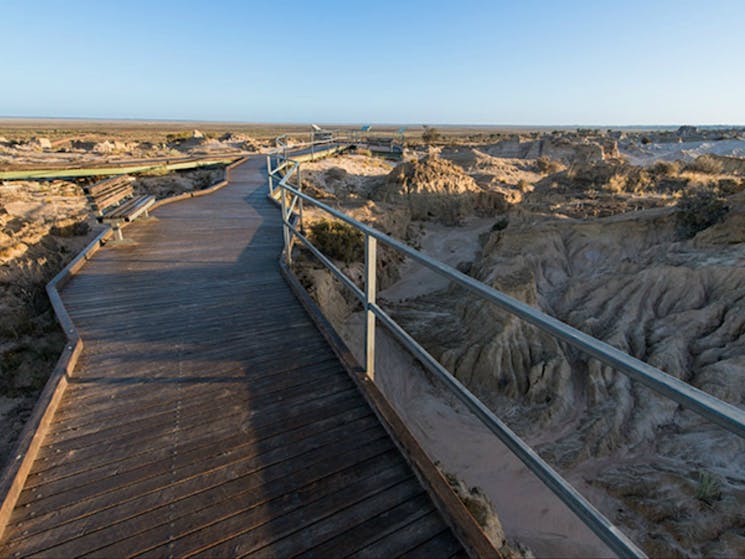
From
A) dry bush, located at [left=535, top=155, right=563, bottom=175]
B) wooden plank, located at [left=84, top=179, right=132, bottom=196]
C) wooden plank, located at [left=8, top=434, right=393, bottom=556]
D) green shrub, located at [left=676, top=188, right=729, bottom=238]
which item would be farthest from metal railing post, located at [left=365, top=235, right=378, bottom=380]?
dry bush, located at [left=535, top=155, right=563, bottom=175]

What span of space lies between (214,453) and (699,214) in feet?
51.5

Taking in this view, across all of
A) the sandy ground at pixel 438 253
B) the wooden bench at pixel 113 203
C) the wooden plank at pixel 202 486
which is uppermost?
the wooden bench at pixel 113 203

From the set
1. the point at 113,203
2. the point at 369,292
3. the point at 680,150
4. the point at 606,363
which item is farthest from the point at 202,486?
the point at 680,150

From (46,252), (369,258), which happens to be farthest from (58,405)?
(46,252)

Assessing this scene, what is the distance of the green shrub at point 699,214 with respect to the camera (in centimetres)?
1192

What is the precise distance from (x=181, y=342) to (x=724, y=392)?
31.1 feet

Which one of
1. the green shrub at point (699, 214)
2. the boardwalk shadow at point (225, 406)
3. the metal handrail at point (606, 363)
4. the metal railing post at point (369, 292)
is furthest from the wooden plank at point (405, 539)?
the green shrub at point (699, 214)

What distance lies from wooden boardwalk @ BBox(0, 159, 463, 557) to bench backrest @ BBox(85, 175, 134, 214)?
3.80 metres

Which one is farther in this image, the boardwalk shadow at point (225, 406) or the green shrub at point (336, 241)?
the green shrub at point (336, 241)

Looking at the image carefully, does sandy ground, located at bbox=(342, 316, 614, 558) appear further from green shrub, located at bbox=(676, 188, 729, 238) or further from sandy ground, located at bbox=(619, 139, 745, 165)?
sandy ground, located at bbox=(619, 139, 745, 165)

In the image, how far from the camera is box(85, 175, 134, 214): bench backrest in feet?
25.2

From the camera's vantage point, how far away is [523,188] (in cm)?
2822

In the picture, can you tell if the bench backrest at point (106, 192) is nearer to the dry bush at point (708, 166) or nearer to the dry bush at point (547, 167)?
the dry bush at point (708, 166)

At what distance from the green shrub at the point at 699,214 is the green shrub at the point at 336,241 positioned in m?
11.0
